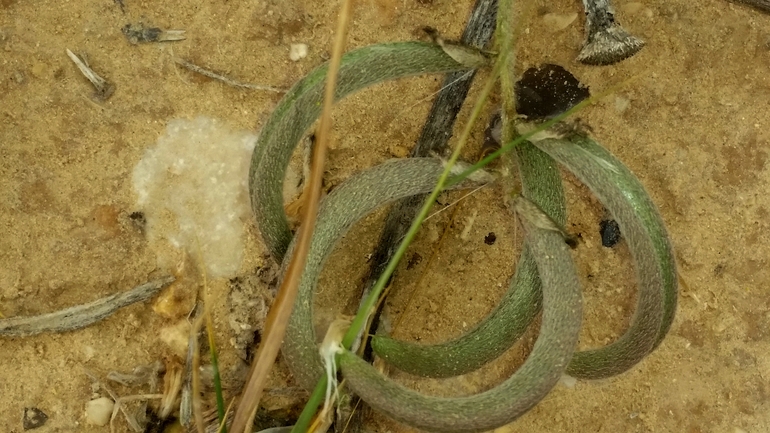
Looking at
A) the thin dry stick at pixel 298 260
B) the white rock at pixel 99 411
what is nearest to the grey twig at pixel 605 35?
the thin dry stick at pixel 298 260

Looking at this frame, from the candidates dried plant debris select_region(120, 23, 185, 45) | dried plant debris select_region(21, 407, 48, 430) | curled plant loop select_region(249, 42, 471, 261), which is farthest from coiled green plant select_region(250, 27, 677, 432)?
dried plant debris select_region(21, 407, 48, 430)

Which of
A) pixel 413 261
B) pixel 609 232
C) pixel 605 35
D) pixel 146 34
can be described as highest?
pixel 605 35

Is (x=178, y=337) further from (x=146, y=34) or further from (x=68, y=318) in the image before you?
(x=146, y=34)

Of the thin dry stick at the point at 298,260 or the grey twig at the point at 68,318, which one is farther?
the grey twig at the point at 68,318

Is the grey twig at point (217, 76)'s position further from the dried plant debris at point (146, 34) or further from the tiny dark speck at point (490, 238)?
the tiny dark speck at point (490, 238)

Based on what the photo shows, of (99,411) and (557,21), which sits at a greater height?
(557,21)

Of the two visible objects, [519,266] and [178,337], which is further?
[178,337]

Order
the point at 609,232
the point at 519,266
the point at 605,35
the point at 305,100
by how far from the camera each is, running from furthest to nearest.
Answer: the point at 609,232
the point at 605,35
the point at 519,266
the point at 305,100

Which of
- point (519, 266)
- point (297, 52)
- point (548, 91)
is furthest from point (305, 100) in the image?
point (548, 91)
